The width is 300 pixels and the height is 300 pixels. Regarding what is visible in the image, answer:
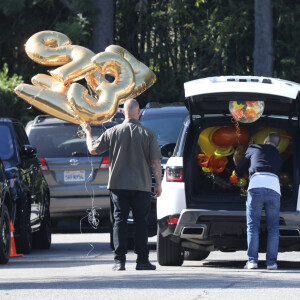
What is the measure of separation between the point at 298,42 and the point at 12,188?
59.5ft

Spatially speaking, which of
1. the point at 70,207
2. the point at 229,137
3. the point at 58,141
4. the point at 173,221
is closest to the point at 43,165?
the point at 58,141

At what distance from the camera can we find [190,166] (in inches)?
553

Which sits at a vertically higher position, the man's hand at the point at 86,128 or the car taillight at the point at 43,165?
the man's hand at the point at 86,128

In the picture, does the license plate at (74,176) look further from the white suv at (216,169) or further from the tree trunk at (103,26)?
the tree trunk at (103,26)

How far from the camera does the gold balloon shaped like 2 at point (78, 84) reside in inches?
551

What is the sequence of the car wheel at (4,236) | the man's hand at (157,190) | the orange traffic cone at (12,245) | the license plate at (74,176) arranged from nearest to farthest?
the man's hand at (157,190), the car wheel at (4,236), the orange traffic cone at (12,245), the license plate at (74,176)

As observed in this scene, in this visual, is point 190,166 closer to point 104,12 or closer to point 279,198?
point 279,198

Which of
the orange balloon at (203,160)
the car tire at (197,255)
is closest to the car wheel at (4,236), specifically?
the car tire at (197,255)

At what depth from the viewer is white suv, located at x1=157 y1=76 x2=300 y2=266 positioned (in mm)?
13742

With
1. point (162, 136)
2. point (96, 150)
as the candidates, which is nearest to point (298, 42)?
point (162, 136)

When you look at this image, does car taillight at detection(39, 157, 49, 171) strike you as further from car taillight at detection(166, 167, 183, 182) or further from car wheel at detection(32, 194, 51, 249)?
car taillight at detection(166, 167, 183, 182)

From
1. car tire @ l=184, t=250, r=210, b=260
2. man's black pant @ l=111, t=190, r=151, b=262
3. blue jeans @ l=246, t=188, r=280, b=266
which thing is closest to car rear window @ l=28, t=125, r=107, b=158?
car tire @ l=184, t=250, r=210, b=260

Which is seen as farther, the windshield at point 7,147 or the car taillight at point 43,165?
the car taillight at point 43,165

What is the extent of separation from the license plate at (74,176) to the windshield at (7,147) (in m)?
2.03
